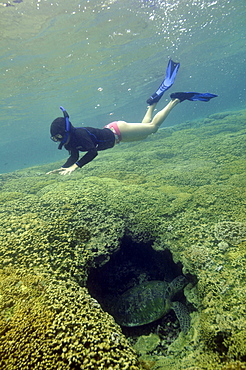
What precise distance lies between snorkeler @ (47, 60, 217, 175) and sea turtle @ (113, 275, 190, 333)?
11.8ft

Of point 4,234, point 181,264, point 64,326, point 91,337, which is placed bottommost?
point 181,264

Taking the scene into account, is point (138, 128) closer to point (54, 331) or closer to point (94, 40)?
point (54, 331)

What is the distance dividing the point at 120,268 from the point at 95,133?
4399 millimetres

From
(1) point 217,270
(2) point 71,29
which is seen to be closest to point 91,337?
(1) point 217,270

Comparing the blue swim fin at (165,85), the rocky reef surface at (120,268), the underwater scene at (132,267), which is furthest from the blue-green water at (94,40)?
the rocky reef surface at (120,268)

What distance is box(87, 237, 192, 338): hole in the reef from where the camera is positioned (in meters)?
3.83

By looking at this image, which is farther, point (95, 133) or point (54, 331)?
point (95, 133)

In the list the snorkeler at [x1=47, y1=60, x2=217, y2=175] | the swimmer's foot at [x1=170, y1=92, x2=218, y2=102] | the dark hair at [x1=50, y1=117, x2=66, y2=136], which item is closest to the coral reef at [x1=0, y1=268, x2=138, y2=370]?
the snorkeler at [x1=47, y1=60, x2=217, y2=175]

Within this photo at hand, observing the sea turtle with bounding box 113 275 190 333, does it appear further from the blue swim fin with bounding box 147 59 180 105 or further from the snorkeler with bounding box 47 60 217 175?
the blue swim fin with bounding box 147 59 180 105

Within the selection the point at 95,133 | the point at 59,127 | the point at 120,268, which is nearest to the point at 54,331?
the point at 120,268

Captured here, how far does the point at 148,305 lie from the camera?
153 inches

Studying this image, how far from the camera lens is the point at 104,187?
20.1ft

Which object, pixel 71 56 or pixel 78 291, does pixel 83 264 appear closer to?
pixel 78 291

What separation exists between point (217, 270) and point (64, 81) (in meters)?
29.9
